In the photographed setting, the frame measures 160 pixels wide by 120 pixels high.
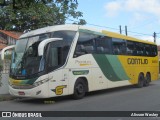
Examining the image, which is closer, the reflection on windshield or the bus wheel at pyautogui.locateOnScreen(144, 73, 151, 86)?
the reflection on windshield

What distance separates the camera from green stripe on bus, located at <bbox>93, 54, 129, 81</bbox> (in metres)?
17.6

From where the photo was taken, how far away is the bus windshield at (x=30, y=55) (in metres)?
14.2

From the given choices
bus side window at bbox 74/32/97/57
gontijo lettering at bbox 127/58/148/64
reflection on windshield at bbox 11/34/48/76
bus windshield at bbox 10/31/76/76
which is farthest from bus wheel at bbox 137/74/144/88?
reflection on windshield at bbox 11/34/48/76

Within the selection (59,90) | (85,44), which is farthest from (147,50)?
(59,90)

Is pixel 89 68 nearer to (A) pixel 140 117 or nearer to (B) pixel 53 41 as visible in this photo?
(B) pixel 53 41

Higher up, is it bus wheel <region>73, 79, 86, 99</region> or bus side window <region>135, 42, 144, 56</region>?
bus side window <region>135, 42, 144, 56</region>

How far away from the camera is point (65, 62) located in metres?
15.0

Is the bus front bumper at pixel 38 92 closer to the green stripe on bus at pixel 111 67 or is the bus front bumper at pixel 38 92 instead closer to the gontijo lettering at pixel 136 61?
the green stripe on bus at pixel 111 67

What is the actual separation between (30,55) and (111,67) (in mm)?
5494

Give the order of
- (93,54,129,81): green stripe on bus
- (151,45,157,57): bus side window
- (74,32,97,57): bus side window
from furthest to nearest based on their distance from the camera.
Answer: (151,45,157,57): bus side window, (93,54,129,81): green stripe on bus, (74,32,97,57): bus side window

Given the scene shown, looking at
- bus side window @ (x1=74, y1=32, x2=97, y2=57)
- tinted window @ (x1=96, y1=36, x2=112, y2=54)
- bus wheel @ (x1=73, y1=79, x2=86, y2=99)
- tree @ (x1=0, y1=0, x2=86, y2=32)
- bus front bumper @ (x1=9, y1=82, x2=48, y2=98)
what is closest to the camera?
bus front bumper @ (x1=9, y1=82, x2=48, y2=98)

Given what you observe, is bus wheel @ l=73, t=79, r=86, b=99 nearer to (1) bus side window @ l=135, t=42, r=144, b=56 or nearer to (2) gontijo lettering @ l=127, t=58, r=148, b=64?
(2) gontijo lettering @ l=127, t=58, r=148, b=64

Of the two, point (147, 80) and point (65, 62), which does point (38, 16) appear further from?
point (65, 62)

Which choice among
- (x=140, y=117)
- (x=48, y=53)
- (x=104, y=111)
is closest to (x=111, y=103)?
(x=104, y=111)
